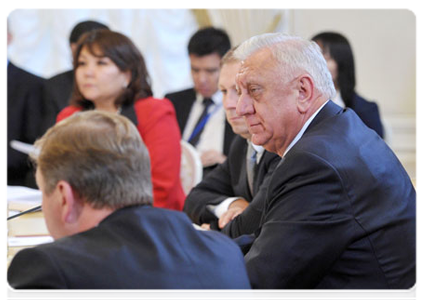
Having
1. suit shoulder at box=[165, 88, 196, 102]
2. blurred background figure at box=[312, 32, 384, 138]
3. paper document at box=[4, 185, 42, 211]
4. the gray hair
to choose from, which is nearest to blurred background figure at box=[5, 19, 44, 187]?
suit shoulder at box=[165, 88, 196, 102]

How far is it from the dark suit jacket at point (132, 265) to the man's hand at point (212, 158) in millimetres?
2677

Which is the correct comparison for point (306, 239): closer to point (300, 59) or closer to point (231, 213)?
point (300, 59)

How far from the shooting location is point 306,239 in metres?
1.66

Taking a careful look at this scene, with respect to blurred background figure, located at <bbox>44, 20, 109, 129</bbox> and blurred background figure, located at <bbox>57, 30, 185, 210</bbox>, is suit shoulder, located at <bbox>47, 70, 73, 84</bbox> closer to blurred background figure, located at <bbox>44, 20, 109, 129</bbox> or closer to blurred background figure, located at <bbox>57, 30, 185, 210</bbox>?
blurred background figure, located at <bbox>44, 20, 109, 129</bbox>

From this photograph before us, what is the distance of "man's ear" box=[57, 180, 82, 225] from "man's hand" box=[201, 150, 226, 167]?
108 inches

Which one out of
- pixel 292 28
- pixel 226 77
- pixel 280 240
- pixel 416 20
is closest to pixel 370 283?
pixel 280 240

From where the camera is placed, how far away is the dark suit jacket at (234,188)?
7.91 ft

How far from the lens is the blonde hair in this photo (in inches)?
51.1

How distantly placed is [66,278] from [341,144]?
0.83 m

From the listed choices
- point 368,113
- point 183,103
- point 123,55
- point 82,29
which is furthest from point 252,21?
point 123,55

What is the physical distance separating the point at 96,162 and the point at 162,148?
217cm

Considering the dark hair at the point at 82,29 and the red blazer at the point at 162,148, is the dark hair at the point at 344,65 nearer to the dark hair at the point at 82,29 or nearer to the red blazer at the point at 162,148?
the red blazer at the point at 162,148

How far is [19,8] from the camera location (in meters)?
6.35

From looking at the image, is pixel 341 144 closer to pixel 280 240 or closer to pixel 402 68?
pixel 280 240
